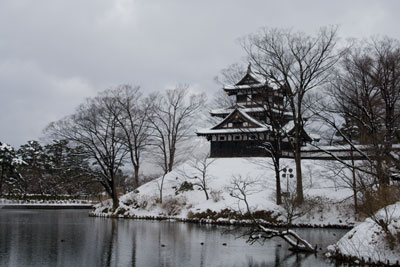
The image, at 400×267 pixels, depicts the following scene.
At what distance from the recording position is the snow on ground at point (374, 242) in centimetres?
1393

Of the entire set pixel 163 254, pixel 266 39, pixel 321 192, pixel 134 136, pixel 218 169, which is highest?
pixel 266 39

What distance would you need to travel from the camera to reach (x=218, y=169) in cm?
4009

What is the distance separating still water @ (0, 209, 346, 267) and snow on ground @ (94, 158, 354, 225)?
140 inches

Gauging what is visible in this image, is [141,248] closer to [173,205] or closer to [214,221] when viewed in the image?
[214,221]

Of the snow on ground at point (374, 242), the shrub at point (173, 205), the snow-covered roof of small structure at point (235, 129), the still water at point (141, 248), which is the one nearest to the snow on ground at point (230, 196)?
the shrub at point (173, 205)

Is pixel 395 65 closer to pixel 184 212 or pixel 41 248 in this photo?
pixel 184 212

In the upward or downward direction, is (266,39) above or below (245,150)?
above

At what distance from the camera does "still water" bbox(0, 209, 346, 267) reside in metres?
14.9

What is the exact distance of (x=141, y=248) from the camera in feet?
59.0

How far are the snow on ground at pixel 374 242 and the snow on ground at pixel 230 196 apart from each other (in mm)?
11357

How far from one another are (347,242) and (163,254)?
23.4 feet

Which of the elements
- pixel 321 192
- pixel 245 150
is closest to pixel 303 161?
pixel 245 150

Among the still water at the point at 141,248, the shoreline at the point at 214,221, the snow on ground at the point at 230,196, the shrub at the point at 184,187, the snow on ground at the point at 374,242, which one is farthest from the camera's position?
the shrub at the point at 184,187

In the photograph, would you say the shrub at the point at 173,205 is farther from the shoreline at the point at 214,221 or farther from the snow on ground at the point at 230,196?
the shoreline at the point at 214,221
